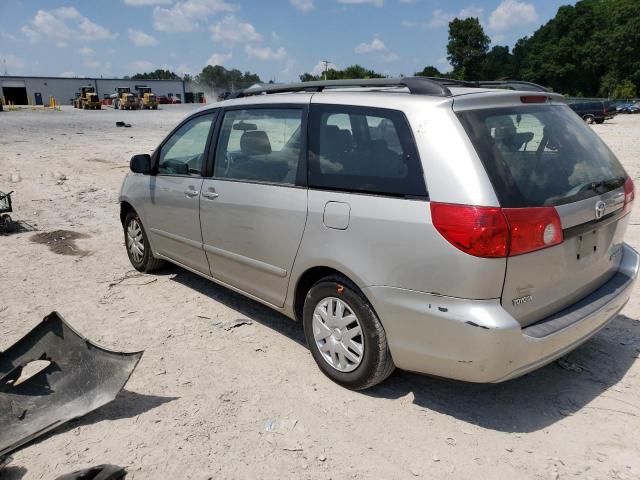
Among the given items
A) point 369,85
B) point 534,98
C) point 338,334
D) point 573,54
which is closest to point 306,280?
point 338,334

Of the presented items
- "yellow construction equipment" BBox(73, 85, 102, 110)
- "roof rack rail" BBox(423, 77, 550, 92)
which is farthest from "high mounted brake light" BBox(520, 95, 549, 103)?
"yellow construction equipment" BBox(73, 85, 102, 110)

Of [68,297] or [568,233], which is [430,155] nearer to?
[568,233]

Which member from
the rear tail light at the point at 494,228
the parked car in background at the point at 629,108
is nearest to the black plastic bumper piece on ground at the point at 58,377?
the rear tail light at the point at 494,228

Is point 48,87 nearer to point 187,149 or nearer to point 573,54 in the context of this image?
point 573,54

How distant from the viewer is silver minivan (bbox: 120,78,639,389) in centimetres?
266

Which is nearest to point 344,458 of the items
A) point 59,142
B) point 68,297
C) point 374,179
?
point 374,179

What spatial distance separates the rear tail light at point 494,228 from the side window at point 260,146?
4.12ft

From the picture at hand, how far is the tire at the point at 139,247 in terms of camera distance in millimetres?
5527

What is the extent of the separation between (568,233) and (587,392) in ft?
3.90

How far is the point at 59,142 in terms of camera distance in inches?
807

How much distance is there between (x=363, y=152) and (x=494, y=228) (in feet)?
3.23

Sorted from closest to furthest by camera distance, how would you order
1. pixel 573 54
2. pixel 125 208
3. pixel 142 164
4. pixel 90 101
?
pixel 142 164
pixel 125 208
pixel 90 101
pixel 573 54

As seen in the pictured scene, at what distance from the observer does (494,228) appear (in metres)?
2.58

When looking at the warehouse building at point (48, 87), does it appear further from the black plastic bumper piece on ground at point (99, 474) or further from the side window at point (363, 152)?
the black plastic bumper piece on ground at point (99, 474)
